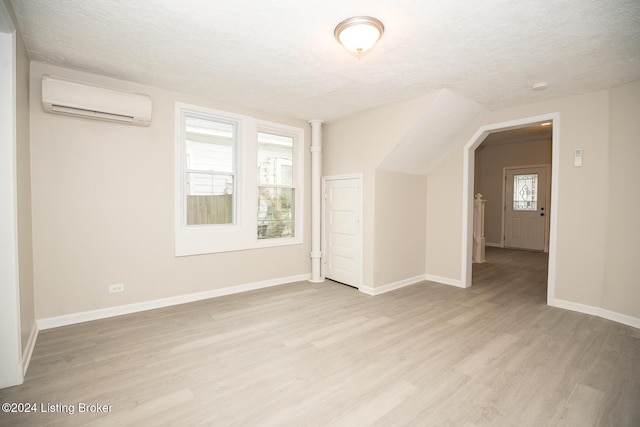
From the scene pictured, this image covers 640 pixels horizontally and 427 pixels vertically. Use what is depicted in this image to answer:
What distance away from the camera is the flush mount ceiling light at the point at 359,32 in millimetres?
2248

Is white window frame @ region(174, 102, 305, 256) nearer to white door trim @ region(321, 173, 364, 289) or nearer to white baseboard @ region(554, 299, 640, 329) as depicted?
white door trim @ region(321, 173, 364, 289)

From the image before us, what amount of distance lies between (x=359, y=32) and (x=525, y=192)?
8128 mm

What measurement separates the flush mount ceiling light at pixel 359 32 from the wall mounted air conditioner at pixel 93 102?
2328 mm

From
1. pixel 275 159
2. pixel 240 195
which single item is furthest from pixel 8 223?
pixel 275 159

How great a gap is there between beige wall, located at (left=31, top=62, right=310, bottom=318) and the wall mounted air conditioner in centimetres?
15

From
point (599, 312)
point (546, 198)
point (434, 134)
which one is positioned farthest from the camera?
point (546, 198)

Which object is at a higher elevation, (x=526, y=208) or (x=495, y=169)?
(x=495, y=169)

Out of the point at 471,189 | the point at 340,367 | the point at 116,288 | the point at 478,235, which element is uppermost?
the point at 471,189

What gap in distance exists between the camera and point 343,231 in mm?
4902

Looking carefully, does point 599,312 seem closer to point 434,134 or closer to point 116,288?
point 434,134

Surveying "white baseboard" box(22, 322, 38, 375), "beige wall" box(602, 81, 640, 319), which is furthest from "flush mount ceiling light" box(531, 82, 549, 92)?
"white baseboard" box(22, 322, 38, 375)

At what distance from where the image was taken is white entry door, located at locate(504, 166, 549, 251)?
7.99 meters

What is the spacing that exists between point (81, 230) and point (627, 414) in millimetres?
4790

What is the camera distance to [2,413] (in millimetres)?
1856
